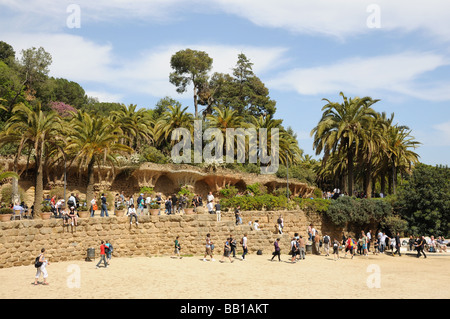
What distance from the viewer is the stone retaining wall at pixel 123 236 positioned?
2050 cm

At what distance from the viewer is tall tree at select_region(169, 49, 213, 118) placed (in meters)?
54.9

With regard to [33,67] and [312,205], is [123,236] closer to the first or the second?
[312,205]

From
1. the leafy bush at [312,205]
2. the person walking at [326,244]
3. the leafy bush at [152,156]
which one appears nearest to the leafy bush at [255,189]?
the leafy bush at [312,205]

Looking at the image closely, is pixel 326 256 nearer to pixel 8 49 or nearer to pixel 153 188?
pixel 153 188

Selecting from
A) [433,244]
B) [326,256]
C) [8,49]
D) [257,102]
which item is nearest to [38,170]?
[326,256]

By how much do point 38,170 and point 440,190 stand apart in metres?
29.2

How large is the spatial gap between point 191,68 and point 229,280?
130ft

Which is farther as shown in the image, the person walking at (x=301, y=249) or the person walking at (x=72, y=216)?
the person walking at (x=301, y=249)

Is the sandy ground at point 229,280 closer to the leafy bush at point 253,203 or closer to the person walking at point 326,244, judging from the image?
the person walking at point 326,244

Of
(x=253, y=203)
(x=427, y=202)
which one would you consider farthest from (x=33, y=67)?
(x=427, y=202)

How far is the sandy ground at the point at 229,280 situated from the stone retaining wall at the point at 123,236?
0.72 metres

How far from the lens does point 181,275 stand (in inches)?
789

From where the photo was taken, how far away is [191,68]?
181 ft
